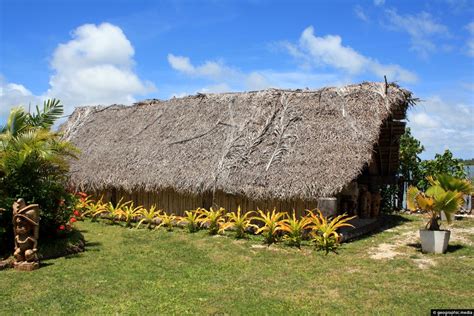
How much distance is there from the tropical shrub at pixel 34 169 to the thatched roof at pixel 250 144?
10.2ft

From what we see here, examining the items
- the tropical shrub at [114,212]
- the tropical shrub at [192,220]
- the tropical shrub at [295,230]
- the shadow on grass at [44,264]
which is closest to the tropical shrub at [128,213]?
the tropical shrub at [114,212]

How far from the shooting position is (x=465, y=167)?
50.2 feet

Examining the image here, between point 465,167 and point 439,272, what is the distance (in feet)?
30.3

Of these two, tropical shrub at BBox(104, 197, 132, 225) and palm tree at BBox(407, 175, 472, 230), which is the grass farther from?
tropical shrub at BBox(104, 197, 132, 225)

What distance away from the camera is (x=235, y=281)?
277 inches

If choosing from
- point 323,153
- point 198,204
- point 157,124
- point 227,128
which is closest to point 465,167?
point 323,153

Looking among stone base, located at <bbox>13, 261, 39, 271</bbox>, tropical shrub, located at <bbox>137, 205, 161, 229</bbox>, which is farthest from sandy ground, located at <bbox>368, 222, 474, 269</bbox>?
stone base, located at <bbox>13, 261, 39, 271</bbox>

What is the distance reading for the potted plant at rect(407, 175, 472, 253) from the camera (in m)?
8.54

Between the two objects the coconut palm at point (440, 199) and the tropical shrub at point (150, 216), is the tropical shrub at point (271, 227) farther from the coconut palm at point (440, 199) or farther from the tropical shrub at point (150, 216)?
the tropical shrub at point (150, 216)

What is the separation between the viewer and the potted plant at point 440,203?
854cm

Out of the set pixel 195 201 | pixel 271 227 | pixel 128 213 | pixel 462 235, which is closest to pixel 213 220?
pixel 195 201

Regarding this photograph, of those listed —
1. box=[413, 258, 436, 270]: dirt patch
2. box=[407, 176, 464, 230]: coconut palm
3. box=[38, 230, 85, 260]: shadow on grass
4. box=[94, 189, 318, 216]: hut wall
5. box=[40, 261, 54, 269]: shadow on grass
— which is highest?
box=[407, 176, 464, 230]: coconut palm

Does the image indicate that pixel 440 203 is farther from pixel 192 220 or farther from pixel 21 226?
pixel 21 226

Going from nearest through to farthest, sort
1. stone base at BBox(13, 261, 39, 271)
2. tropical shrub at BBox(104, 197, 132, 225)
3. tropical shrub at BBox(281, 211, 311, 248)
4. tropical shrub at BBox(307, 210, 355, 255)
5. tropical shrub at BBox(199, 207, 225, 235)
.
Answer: stone base at BBox(13, 261, 39, 271), tropical shrub at BBox(307, 210, 355, 255), tropical shrub at BBox(281, 211, 311, 248), tropical shrub at BBox(199, 207, 225, 235), tropical shrub at BBox(104, 197, 132, 225)
